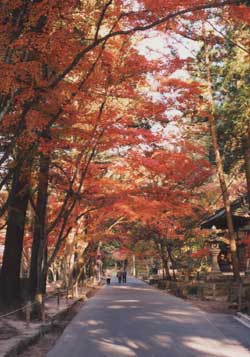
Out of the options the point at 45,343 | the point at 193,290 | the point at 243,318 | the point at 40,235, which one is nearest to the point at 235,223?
the point at 193,290

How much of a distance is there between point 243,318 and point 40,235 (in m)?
7.69

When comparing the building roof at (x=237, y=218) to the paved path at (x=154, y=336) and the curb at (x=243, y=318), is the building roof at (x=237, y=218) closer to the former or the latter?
the curb at (x=243, y=318)

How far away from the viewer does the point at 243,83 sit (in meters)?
23.9

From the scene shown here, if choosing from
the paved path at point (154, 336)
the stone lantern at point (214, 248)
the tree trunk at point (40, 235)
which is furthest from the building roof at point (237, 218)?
the tree trunk at point (40, 235)

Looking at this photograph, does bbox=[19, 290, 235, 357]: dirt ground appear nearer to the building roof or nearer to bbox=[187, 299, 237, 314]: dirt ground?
bbox=[187, 299, 237, 314]: dirt ground

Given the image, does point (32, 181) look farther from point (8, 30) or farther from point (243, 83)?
point (243, 83)

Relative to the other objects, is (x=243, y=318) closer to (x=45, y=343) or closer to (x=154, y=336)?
(x=154, y=336)

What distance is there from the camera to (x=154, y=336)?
13141mm

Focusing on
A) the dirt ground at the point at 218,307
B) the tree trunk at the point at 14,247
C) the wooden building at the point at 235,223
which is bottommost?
the dirt ground at the point at 218,307

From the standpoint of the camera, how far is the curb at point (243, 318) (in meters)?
16.0

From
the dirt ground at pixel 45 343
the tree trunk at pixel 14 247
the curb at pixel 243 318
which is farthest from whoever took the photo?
the tree trunk at pixel 14 247

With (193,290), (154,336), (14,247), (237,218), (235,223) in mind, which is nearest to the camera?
(154,336)

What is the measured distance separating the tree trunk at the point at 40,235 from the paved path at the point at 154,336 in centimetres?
186

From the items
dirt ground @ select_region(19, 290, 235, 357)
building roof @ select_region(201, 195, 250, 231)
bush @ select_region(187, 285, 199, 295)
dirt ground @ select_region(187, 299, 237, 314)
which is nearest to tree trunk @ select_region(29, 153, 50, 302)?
dirt ground @ select_region(19, 290, 235, 357)
